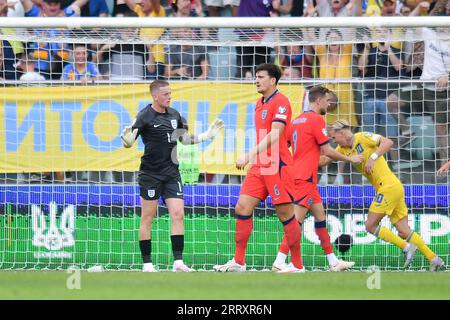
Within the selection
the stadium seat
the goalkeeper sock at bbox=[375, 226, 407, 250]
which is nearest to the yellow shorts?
the goalkeeper sock at bbox=[375, 226, 407, 250]

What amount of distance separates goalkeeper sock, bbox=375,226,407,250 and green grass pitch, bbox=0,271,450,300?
A: 1.45m

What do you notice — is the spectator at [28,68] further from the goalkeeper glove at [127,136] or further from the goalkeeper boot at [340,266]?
the goalkeeper boot at [340,266]

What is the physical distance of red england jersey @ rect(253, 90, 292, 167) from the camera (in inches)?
448

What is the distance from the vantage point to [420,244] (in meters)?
12.9

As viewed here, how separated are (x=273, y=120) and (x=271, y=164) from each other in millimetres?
514

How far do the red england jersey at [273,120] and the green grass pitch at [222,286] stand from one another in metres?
1.32

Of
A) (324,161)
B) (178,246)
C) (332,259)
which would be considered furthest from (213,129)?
(332,259)

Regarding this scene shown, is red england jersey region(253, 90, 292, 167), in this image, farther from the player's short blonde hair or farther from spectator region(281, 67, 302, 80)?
spectator region(281, 67, 302, 80)

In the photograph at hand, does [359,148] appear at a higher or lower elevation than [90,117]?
lower

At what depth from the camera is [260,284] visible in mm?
9992

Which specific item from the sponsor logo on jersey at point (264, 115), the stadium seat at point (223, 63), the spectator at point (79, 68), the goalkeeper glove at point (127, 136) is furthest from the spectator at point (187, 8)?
the sponsor logo on jersey at point (264, 115)

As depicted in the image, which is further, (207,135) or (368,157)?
(368,157)

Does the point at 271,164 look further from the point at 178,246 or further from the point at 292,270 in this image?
the point at 178,246
